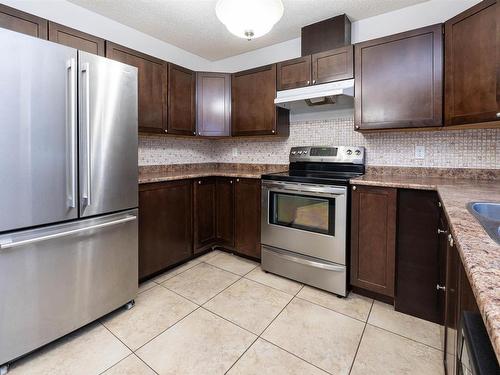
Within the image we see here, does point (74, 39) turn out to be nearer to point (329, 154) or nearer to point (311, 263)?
point (329, 154)

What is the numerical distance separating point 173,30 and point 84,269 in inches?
Result: 94.8

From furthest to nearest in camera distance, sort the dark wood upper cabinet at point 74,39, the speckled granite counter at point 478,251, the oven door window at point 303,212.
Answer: the oven door window at point 303,212 < the dark wood upper cabinet at point 74,39 < the speckled granite counter at point 478,251

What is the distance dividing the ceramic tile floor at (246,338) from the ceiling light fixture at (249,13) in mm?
1973

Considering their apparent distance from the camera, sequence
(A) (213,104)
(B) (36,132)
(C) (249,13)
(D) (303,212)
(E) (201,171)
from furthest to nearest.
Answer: (E) (201,171) → (A) (213,104) → (D) (303,212) → (C) (249,13) → (B) (36,132)

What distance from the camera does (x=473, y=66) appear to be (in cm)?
173

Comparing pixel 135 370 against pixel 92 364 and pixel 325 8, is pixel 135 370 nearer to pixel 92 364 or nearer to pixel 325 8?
pixel 92 364

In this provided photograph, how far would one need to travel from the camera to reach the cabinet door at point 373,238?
1.95 metres

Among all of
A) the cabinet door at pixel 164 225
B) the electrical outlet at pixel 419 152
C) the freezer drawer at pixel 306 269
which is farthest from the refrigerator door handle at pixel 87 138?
the electrical outlet at pixel 419 152

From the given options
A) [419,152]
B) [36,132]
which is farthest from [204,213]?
[419,152]

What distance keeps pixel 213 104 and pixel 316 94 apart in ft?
4.19

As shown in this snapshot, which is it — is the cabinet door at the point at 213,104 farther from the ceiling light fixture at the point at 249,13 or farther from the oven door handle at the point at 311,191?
the ceiling light fixture at the point at 249,13

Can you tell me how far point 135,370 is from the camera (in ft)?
4.69

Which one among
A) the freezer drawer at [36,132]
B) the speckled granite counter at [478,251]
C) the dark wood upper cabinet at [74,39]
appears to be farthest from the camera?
the dark wood upper cabinet at [74,39]

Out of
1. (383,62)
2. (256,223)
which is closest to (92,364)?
(256,223)
